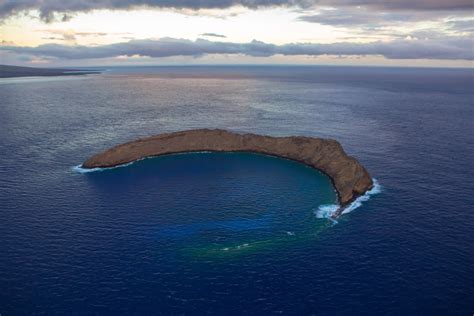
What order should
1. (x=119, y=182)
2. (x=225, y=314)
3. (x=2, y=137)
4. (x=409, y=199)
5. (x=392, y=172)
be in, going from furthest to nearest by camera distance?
1. (x=2, y=137)
2. (x=392, y=172)
3. (x=119, y=182)
4. (x=409, y=199)
5. (x=225, y=314)

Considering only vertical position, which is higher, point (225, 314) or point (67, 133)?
point (67, 133)

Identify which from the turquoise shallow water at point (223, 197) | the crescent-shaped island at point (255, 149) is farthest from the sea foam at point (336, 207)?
the crescent-shaped island at point (255, 149)

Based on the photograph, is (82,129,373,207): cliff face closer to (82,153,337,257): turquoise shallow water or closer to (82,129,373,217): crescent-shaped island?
(82,129,373,217): crescent-shaped island

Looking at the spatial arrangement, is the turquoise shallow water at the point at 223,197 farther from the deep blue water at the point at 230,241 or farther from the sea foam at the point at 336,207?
the sea foam at the point at 336,207

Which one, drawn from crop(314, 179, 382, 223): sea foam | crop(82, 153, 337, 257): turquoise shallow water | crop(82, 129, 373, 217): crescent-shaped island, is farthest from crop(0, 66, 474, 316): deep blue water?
crop(82, 129, 373, 217): crescent-shaped island

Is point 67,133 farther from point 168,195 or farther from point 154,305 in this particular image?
point 154,305

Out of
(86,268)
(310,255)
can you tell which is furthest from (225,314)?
(86,268)

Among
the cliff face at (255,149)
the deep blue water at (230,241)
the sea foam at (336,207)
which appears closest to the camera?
the deep blue water at (230,241)

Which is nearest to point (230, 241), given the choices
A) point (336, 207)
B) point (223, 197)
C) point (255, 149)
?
point (223, 197)
